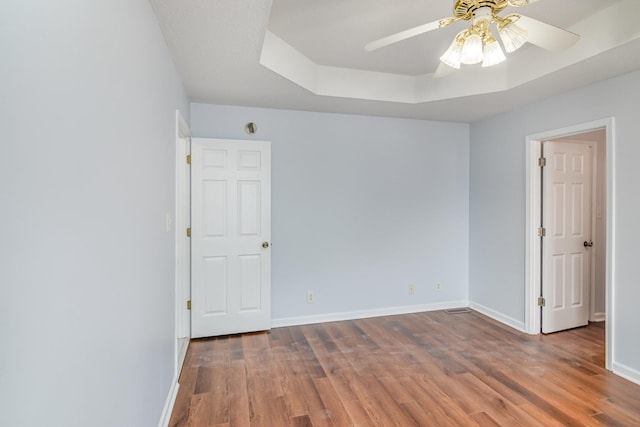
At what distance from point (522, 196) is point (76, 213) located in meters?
3.82

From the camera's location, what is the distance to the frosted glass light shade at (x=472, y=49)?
1.72 m

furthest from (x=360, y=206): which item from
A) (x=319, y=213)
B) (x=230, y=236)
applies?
(x=230, y=236)

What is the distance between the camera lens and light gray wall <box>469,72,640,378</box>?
2.52 meters

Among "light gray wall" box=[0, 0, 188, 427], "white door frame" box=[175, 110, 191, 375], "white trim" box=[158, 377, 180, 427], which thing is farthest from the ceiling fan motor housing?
"white trim" box=[158, 377, 180, 427]

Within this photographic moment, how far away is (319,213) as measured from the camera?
3.72 meters

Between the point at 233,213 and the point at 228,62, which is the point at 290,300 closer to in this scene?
the point at 233,213

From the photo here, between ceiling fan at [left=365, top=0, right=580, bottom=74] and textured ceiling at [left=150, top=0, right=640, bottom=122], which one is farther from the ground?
textured ceiling at [left=150, top=0, right=640, bottom=122]

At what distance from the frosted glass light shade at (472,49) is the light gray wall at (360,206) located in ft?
6.79

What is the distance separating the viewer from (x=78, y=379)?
0.91 meters

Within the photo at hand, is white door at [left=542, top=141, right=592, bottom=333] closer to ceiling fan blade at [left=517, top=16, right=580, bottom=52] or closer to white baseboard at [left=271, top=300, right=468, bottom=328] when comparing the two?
white baseboard at [left=271, top=300, right=468, bottom=328]

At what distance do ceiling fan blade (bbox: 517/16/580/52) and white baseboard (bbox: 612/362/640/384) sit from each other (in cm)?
245

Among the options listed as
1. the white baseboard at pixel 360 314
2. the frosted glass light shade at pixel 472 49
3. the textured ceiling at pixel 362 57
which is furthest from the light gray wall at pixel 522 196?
the frosted glass light shade at pixel 472 49

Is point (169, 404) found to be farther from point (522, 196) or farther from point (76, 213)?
point (522, 196)

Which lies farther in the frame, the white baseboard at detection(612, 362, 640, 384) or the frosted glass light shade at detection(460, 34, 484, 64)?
the white baseboard at detection(612, 362, 640, 384)
